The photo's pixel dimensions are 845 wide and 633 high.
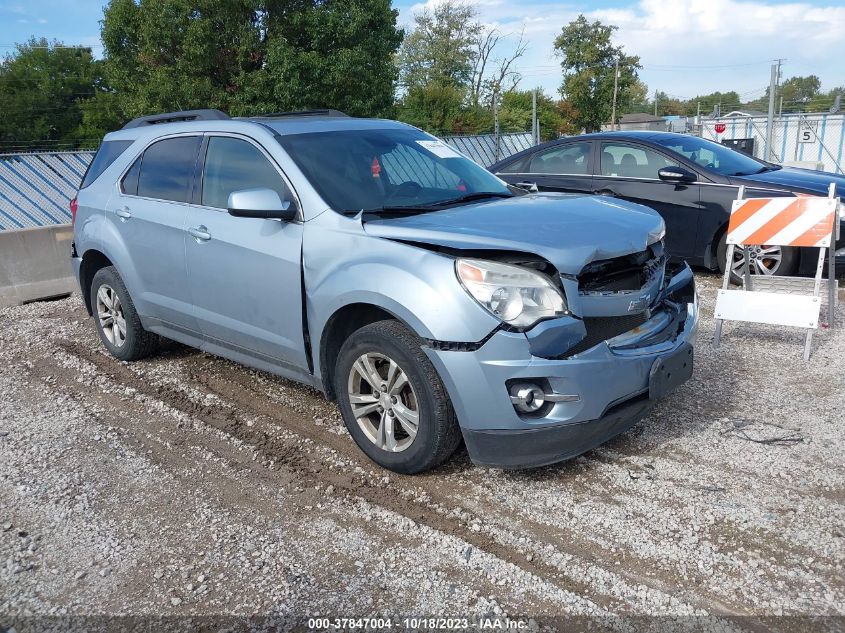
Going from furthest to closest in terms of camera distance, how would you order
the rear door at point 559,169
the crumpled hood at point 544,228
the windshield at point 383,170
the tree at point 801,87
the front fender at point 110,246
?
the tree at point 801,87 → the rear door at point 559,169 → the front fender at point 110,246 → the windshield at point 383,170 → the crumpled hood at point 544,228

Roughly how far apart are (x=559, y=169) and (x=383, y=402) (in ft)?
18.8

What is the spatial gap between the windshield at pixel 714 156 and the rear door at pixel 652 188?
0.78ft

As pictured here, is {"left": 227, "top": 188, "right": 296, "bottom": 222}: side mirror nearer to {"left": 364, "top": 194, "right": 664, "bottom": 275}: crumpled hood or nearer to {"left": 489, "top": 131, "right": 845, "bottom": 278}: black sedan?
{"left": 364, "top": 194, "right": 664, "bottom": 275}: crumpled hood

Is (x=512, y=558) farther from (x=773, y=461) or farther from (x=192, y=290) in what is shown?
(x=192, y=290)

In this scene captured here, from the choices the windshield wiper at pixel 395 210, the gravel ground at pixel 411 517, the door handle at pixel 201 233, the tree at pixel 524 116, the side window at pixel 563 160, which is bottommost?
the gravel ground at pixel 411 517

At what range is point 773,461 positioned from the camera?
147 inches

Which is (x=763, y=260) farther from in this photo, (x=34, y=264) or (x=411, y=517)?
(x=34, y=264)

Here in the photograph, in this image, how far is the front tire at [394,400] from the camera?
10.9ft

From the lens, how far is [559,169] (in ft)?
28.1

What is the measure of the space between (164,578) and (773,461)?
3019mm

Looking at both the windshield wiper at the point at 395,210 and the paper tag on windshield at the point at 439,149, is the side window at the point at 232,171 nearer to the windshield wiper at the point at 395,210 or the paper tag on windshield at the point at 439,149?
the windshield wiper at the point at 395,210

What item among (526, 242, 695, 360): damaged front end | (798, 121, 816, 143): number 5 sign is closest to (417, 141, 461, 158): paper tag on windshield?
(526, 242, 695, 360): damaged front end

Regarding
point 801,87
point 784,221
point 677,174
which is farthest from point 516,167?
point 801,87

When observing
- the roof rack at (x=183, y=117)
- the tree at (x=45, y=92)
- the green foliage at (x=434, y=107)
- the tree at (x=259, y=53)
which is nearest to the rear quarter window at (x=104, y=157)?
the roof rack at (x=183, y=117)
